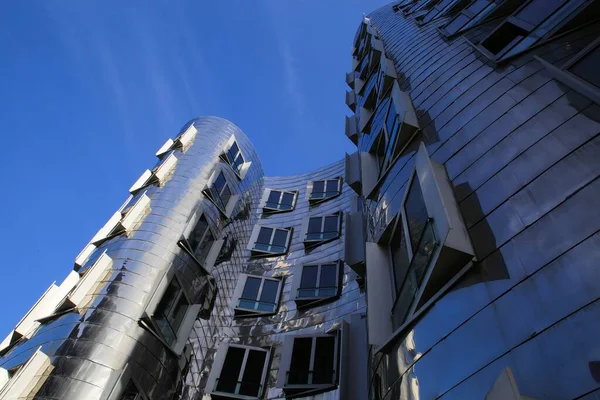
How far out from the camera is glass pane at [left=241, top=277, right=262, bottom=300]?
17688 millimetres

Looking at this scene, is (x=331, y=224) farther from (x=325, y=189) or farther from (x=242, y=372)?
(x=242, y=372)

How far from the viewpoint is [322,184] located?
2492 centimetres

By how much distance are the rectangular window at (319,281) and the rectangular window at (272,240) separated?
2945 mm

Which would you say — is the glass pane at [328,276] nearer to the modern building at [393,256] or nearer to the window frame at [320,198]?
the modern building at [393,256]

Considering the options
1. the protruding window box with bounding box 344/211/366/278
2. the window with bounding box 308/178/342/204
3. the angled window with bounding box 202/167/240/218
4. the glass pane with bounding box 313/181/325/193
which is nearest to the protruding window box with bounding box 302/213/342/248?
the window with bounding box 308/178/342/204

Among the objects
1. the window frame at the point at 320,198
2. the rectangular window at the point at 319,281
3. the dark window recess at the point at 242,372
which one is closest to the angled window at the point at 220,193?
the window frame at the point at 320,198

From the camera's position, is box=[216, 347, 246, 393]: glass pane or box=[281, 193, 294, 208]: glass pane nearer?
box=[216, 347, 246, 393]: glass pane

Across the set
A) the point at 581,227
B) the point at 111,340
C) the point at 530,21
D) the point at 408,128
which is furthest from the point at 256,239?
the point at 581,227

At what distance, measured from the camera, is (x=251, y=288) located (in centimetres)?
1806

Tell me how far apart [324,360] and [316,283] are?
384cm

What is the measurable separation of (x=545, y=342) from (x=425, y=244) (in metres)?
2.60

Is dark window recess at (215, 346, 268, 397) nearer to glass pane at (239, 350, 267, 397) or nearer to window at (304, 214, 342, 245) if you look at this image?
glass pane at (239, 350, 267, 397)

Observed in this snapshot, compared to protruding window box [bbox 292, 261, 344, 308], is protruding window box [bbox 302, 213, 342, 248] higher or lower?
higher

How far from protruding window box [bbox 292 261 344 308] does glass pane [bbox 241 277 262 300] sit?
6.04 feet
